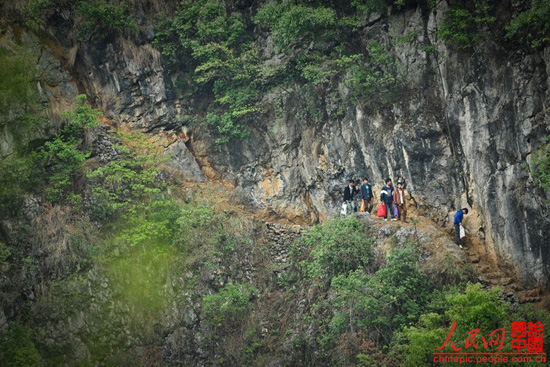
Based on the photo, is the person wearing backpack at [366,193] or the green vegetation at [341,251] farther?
the person wearing backpack at [366,193]

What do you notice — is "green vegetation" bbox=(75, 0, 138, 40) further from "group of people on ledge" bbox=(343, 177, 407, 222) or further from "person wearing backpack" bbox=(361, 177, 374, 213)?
"group of people on ledge" bbox=(343, 177, 407, 222)

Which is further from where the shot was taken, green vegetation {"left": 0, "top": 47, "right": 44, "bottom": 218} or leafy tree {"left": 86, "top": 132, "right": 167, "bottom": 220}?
leafy tree {"left": 86, "top": 132, "right": 167, "bottom": 220}

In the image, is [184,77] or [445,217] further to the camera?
[184,77]

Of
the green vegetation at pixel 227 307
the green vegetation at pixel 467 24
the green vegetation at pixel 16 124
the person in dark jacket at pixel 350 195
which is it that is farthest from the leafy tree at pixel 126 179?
the green vegetation at pixel 467 24

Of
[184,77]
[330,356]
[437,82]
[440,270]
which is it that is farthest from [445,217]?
[184,77]

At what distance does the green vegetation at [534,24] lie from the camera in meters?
13.5

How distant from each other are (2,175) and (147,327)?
6.06 meters

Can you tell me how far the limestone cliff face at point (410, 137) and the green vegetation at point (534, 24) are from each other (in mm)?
457

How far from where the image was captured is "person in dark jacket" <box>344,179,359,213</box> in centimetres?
1791

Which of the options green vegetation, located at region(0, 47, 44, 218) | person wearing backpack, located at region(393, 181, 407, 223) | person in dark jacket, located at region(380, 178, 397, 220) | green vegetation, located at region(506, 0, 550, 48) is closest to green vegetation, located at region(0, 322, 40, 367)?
green vegetation, located at region(0, 47, 44, 218)

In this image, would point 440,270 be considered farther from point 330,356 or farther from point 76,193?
point 76,193

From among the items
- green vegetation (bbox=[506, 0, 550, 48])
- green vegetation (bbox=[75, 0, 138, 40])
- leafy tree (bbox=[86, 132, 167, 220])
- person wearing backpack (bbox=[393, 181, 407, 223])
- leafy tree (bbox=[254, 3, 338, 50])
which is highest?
green vegetation (bbox=[75, 0, 138, 40])

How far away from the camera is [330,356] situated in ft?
50.1

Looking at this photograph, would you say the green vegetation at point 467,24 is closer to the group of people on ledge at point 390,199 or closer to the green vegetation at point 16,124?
the group of people on ledge at point 390,199
